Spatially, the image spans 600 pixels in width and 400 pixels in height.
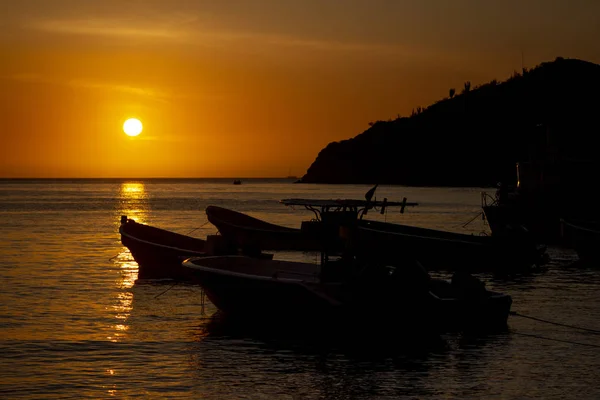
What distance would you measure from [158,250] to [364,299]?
55.1 feet

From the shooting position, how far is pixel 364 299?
913 inches

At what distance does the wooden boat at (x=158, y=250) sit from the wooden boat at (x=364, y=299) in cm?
1027

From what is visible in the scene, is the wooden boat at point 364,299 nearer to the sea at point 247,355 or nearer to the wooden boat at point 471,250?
the sea at point 247,355

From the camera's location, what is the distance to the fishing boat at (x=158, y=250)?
3719cm

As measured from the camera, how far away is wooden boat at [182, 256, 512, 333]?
2308cm

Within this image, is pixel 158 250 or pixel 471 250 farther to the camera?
pixel 471 250


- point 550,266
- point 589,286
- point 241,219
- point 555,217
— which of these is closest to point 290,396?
point 589,286

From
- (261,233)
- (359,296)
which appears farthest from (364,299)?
(261,233)

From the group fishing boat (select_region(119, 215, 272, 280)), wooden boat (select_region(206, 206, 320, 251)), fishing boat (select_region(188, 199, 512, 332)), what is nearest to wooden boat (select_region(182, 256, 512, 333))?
fishing boat (select_region(188, 199, 512, 332))

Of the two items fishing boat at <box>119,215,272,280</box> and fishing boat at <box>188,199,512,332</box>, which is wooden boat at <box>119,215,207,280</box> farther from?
fishing boat at <box>188,199,512,332</box>

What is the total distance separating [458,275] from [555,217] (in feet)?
119

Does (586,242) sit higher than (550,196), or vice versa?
(550,196)

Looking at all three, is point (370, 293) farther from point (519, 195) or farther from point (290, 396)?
point (519, 195)

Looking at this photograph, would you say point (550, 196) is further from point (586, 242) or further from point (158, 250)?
point (158, 250)
